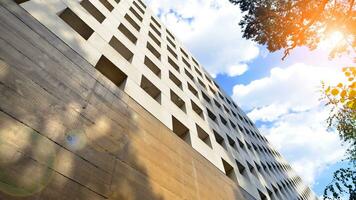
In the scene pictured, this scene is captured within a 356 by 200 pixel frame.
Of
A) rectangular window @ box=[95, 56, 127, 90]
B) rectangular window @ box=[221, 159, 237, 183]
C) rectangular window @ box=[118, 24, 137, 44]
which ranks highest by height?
rectangular window @ box=[118, 24, 137, 44]

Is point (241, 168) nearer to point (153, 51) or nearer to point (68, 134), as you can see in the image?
point (153, 51)

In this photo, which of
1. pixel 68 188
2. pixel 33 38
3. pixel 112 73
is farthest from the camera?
pixel 112 73

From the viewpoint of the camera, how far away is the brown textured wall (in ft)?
16.4

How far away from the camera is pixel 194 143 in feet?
40.9

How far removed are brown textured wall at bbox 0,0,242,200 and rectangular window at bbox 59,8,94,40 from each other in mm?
2591

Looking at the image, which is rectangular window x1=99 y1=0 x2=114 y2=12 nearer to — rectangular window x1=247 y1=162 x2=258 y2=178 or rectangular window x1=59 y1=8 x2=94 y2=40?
rectangular window x1=59 y1=8 x2=94 y2=40

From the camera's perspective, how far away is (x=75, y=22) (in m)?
10.8

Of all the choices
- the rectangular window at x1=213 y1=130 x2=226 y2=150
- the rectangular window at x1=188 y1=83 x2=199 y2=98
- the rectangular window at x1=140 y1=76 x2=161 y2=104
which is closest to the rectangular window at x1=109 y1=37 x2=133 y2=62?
the rectangular window at x1=140 y1=76 x2=161 y2=104

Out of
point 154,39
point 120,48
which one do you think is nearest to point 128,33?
point 120,48

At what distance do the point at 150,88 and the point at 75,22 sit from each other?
4379 mm

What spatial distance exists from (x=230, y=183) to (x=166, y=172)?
5.45 m

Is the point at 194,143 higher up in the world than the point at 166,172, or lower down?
higher up

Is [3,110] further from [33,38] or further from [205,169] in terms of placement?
[205,169]

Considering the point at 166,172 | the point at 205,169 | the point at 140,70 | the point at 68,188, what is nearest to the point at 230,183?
the point at 205,169
